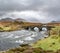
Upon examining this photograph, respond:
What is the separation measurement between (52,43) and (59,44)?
7.15 feet

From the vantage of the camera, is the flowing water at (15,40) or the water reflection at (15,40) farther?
the water reflection at (15,40)

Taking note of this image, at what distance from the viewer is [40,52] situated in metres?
41.5

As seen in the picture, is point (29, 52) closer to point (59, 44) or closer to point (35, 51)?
point (35, 51)

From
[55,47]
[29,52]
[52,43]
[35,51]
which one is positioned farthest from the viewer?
[52,43]

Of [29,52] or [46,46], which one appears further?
[46,46]

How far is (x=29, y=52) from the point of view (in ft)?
126

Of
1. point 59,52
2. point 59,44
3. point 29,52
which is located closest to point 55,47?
point 59,44

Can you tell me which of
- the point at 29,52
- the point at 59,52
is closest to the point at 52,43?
the point at 59,52

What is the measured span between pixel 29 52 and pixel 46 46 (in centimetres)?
1549

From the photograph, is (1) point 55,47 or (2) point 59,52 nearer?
(2) point 59,52

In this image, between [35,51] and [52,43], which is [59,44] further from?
[35,51]

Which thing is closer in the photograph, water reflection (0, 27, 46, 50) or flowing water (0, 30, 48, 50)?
flowing water (0, 30, 48, 50)

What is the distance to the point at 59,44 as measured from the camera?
52562mm

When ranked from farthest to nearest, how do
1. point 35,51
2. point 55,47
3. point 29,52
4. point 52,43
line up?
point 52,43 → point 55,47 → point 35,51 → point 29,52
